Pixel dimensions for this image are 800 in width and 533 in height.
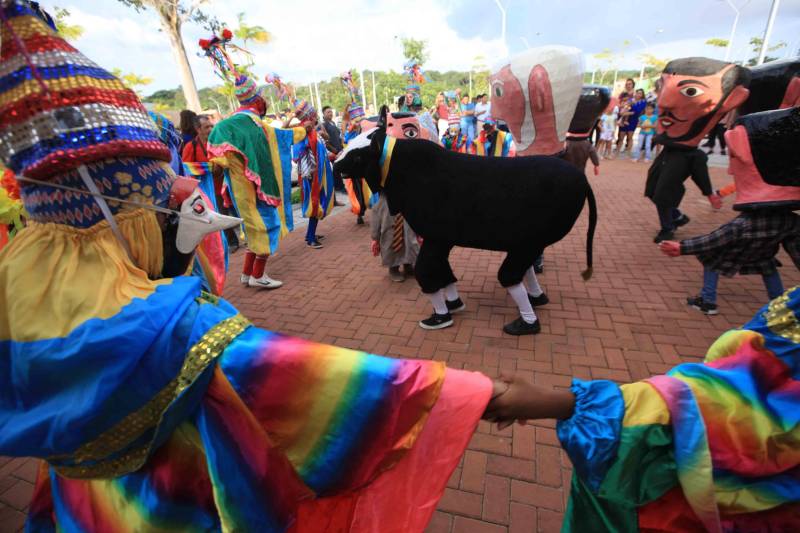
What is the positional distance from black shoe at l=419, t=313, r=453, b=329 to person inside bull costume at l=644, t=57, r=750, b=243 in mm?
3487

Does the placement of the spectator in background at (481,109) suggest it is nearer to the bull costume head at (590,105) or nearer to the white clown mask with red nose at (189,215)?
the bull costume head at (590,105)

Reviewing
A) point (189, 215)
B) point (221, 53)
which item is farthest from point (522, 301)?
point (221, 53)

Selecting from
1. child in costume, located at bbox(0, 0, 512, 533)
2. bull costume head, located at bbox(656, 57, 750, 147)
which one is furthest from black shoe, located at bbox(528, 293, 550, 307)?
child in costume, located at bbox(0, 0, 512, 533)

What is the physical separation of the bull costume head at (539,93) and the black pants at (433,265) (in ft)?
4.64

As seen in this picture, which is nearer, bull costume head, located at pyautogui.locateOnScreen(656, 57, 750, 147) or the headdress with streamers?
bull costume head, located at pyautogui.locateOnScreen(656, 57, 750, 147)

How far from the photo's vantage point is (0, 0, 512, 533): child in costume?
855mm

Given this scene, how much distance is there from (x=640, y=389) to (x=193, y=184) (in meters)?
1.52

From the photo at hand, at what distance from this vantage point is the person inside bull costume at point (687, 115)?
12.3 feet

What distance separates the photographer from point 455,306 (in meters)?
3.90

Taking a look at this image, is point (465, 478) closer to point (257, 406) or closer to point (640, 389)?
point (640, 389)

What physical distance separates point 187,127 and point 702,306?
6783 millimetres

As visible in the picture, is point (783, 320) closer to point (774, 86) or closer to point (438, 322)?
point (438, 322)

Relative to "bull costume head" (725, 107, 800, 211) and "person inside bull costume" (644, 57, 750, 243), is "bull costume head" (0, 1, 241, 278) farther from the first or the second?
"person inside bull costume" (644, 57, 750, 243)

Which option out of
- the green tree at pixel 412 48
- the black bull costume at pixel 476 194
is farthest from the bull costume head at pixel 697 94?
the green tree at pixel 412 48
